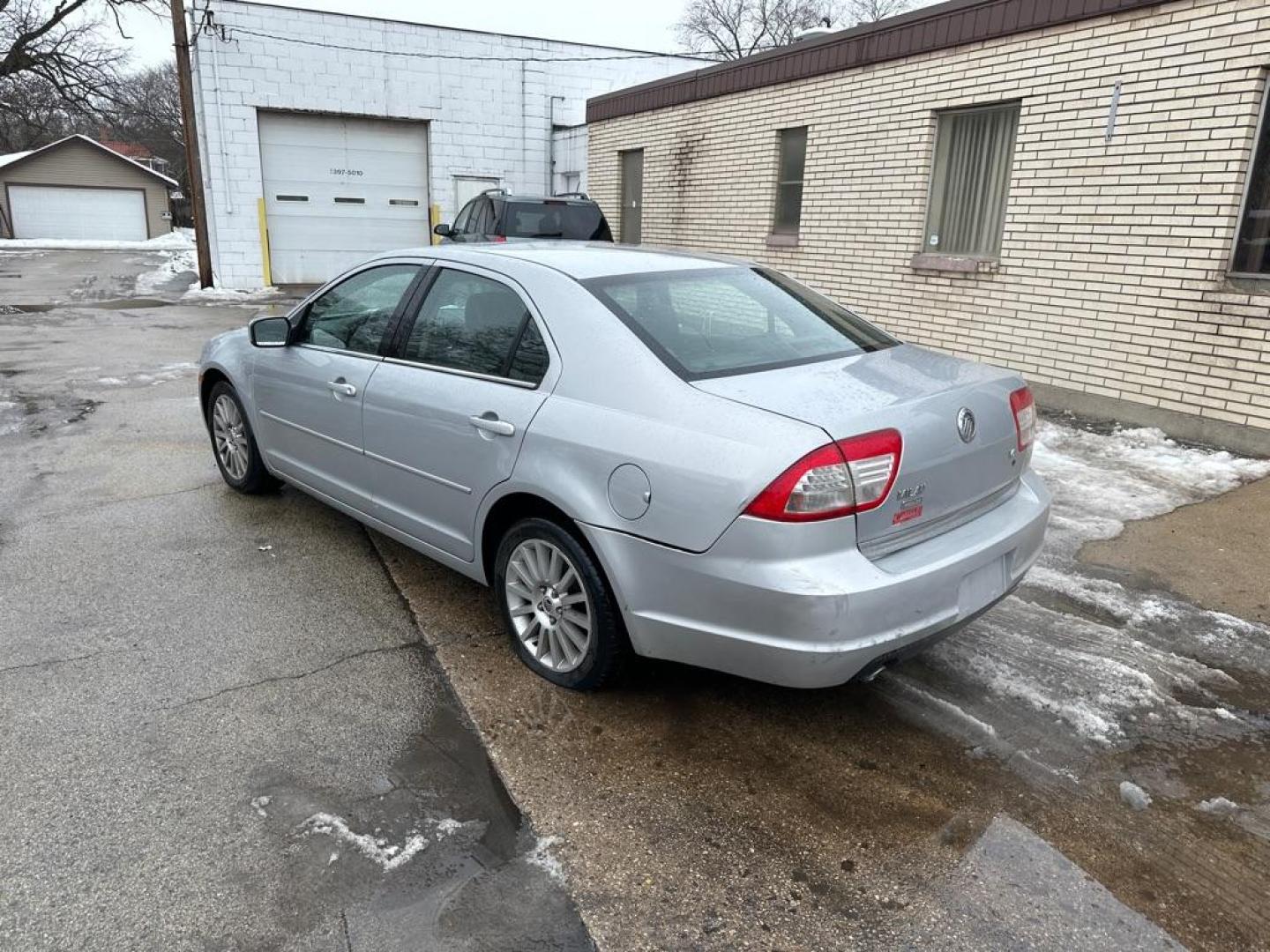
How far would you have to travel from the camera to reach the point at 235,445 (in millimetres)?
5391

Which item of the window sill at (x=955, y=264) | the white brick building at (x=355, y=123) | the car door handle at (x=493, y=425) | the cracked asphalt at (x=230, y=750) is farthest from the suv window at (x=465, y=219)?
the car door handle at (x=493, y=425)

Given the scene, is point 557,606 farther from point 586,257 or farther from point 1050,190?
point 1050,190

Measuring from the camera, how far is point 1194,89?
650cm

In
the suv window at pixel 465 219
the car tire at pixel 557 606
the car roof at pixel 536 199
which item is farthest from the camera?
the suv window at pixel 465 219

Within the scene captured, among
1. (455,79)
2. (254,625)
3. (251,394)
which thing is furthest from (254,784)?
(455,79)

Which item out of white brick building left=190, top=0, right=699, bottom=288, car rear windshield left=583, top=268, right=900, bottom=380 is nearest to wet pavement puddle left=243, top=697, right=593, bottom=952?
car rear windshield left=583, top=268, right=900, bottom=380

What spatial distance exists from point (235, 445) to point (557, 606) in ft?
10.00

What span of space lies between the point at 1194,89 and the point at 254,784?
289 inches

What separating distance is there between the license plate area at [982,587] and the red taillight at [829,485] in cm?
51

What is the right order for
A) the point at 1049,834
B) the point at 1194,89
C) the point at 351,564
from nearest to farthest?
the point at 1049,834 → the point at 351,564 → the point at 1194,89

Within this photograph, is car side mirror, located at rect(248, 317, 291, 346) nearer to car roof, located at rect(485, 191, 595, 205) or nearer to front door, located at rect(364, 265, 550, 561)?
front door, located at rect(364, 265, 550, 561)

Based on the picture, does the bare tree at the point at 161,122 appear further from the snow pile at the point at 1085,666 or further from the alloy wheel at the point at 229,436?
the snow pile at the point at 1085,666

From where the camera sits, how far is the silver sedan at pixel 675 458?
2.63 meters

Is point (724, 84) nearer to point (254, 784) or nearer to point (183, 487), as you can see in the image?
point (183, 487)
